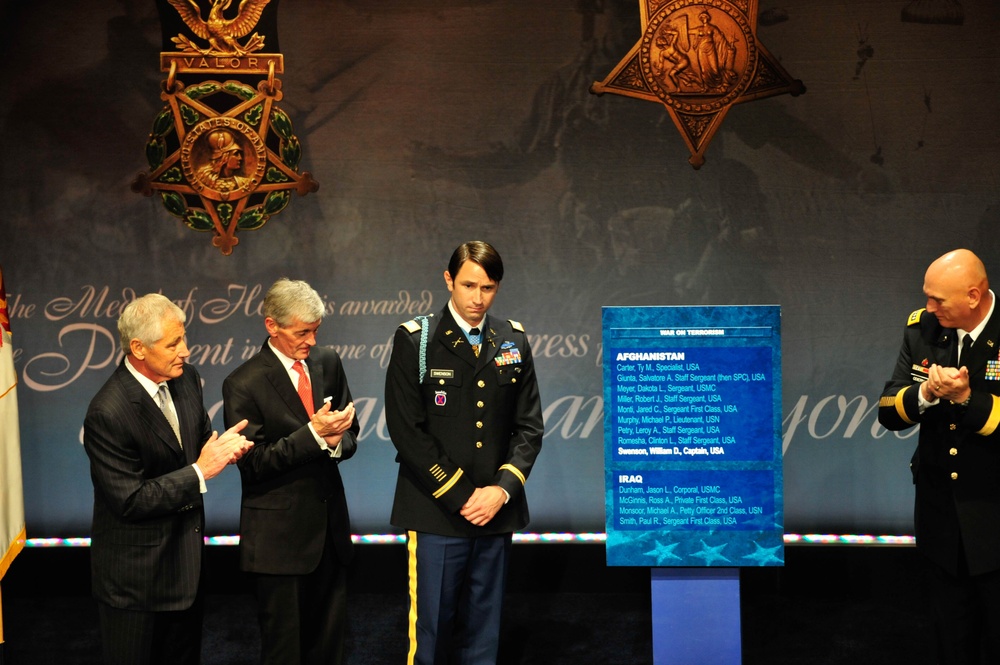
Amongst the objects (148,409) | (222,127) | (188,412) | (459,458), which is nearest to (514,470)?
(459,458)

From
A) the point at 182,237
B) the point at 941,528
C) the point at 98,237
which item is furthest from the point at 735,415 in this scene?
the point at 98,237

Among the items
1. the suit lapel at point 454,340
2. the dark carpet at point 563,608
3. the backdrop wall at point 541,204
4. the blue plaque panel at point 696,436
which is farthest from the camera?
the backdrop wall at point 541,204

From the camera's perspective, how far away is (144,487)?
2.89 m

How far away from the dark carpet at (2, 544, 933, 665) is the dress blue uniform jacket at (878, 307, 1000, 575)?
1139mm

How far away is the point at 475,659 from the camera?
336cm

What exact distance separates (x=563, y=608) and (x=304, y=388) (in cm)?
201

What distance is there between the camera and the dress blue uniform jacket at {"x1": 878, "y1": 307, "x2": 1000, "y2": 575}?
10.6 ft

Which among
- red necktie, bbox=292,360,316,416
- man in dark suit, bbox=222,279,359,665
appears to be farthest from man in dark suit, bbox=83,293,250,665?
red necktie, bbox=292,360,316,416

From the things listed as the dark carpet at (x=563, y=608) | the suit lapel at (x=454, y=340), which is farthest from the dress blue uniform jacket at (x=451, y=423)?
the dark carpet at (x=563, y=608)

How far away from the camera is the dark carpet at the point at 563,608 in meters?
4.32

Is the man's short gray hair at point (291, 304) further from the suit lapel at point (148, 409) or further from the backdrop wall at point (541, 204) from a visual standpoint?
the backdrop wall at point (541, 204)

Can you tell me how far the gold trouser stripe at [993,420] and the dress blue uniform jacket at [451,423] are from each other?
1554 mm

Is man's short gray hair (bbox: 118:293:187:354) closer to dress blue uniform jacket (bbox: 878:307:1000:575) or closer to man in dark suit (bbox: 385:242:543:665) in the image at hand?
man in dark suit (bbox: 385:242:543:665)

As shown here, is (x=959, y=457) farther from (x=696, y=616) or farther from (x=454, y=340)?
(x=454, y=340)
